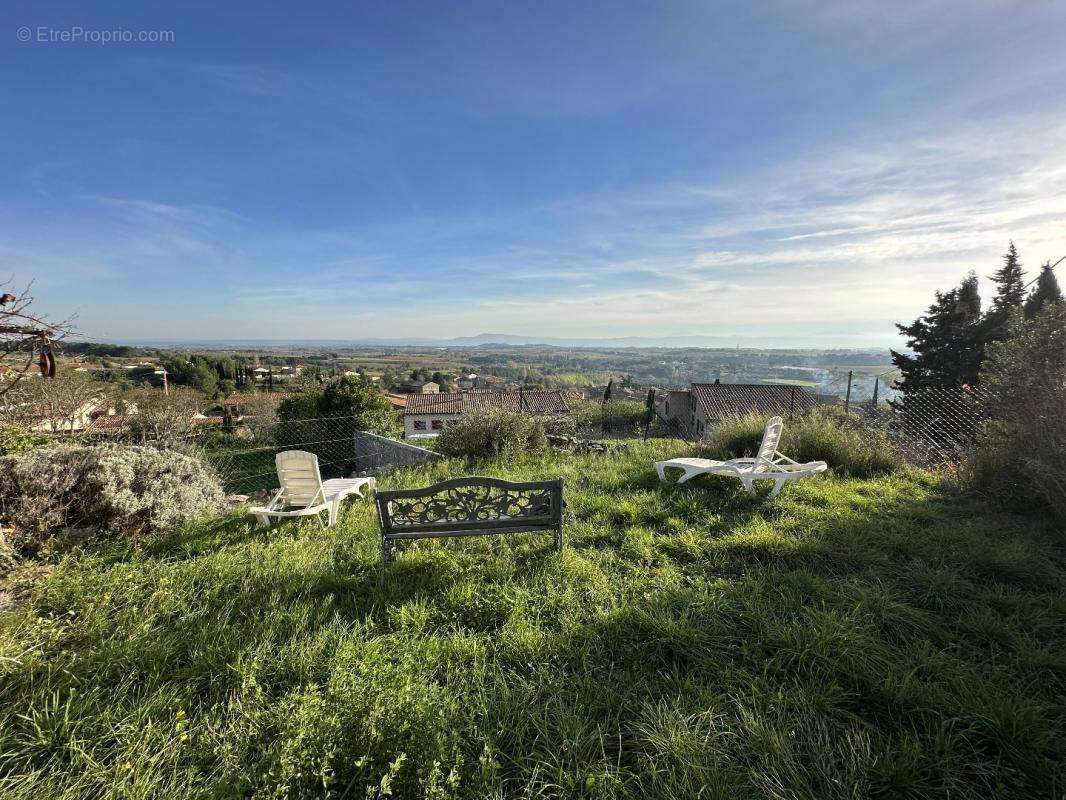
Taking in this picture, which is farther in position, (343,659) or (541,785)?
(343,659)

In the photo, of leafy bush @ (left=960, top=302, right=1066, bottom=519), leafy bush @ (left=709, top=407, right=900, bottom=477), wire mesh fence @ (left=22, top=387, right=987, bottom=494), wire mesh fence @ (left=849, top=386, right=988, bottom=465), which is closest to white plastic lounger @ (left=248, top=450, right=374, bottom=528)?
wire mesh fence @ (left=22, top=387, right=987, bottom=494)

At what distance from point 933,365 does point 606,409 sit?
14944 mm

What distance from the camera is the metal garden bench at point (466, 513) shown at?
10.6 feet

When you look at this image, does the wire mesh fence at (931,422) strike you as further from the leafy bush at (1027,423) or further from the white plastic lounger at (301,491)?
the white plastic lounger at (301,491)

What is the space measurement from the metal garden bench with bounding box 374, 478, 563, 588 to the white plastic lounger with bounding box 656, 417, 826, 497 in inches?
92.1

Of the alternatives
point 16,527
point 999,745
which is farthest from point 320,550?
point 999,745

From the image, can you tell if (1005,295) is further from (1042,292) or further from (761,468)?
(761,468)

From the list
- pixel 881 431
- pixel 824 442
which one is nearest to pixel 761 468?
pixel 824 442

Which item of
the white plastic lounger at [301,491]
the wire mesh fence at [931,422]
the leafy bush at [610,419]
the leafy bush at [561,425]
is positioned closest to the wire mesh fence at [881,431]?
the wire mesh fence at [931,422]

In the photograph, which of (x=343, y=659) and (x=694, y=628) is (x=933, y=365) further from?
(x=343, y=659)

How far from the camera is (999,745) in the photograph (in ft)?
5.83

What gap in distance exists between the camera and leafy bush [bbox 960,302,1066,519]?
152 inches

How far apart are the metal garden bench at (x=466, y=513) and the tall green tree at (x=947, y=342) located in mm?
20806

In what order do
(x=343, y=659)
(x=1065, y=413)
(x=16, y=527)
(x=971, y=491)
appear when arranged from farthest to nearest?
(x=971, y=491) < (x=1065, y=413) < (x=16, y=527) < (x=343, y=659)
